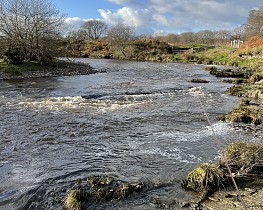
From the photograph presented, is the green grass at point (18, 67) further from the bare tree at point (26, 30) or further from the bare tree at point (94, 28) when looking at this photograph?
the bare tree at point (94, 28)

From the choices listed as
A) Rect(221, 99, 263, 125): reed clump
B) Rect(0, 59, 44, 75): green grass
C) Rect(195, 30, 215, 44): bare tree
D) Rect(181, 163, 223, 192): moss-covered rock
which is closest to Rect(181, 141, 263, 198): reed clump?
Rect(181, 163, 223, 192): moss-covered rock

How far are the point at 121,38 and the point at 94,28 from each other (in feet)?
105

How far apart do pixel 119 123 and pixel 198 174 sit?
7168 millimetres

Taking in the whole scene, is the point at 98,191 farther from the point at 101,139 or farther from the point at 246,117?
the point at 246,117

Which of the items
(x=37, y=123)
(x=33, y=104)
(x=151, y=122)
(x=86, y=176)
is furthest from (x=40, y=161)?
(x=33, y=104)

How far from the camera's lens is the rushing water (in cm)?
856

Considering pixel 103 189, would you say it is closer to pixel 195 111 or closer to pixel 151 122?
pixel 151 122

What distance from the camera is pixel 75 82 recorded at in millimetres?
28516

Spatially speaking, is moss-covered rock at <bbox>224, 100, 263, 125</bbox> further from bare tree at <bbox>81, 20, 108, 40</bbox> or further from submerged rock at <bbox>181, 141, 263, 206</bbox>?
bare tree at <bbox>81, 20, 108, 40</bbox>

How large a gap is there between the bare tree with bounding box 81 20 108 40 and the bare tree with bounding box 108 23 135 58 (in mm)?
20019

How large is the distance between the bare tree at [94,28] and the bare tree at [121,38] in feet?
65.7

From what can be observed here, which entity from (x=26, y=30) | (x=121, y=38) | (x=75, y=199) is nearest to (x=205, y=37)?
(x=121, y=38)

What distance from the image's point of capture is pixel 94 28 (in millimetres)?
107812

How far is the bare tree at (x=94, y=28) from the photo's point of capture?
107056 mm
